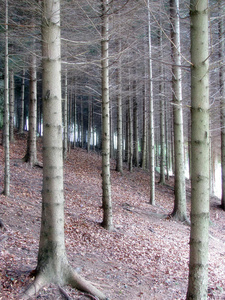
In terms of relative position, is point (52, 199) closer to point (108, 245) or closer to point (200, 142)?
point (200, 142)

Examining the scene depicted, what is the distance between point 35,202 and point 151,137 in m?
5.02

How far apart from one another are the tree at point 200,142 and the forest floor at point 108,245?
157 cm

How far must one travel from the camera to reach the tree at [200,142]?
10.3 feet

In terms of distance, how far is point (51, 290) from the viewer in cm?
373

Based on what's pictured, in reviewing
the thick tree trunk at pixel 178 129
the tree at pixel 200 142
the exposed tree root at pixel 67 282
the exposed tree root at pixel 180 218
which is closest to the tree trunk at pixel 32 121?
the thick tree trunk at pixel 178 129

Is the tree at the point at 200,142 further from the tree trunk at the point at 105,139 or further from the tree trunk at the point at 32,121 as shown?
the tree trunk at the point at 32,121

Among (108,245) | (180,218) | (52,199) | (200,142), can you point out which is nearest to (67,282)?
(52,199)

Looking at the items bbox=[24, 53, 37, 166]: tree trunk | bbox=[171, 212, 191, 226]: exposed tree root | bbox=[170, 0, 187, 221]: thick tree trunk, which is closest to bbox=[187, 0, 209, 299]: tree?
bbox=[170, 0, 187, 221]: thick tree trunk

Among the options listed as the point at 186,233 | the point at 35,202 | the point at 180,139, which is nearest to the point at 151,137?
the point at 180,139

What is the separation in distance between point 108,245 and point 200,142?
157 inches

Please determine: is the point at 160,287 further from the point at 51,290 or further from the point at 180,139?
the point at 180,139

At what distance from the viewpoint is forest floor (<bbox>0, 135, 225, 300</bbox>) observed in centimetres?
436

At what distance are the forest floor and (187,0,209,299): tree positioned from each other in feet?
5.14

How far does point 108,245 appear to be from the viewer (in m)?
6.19
